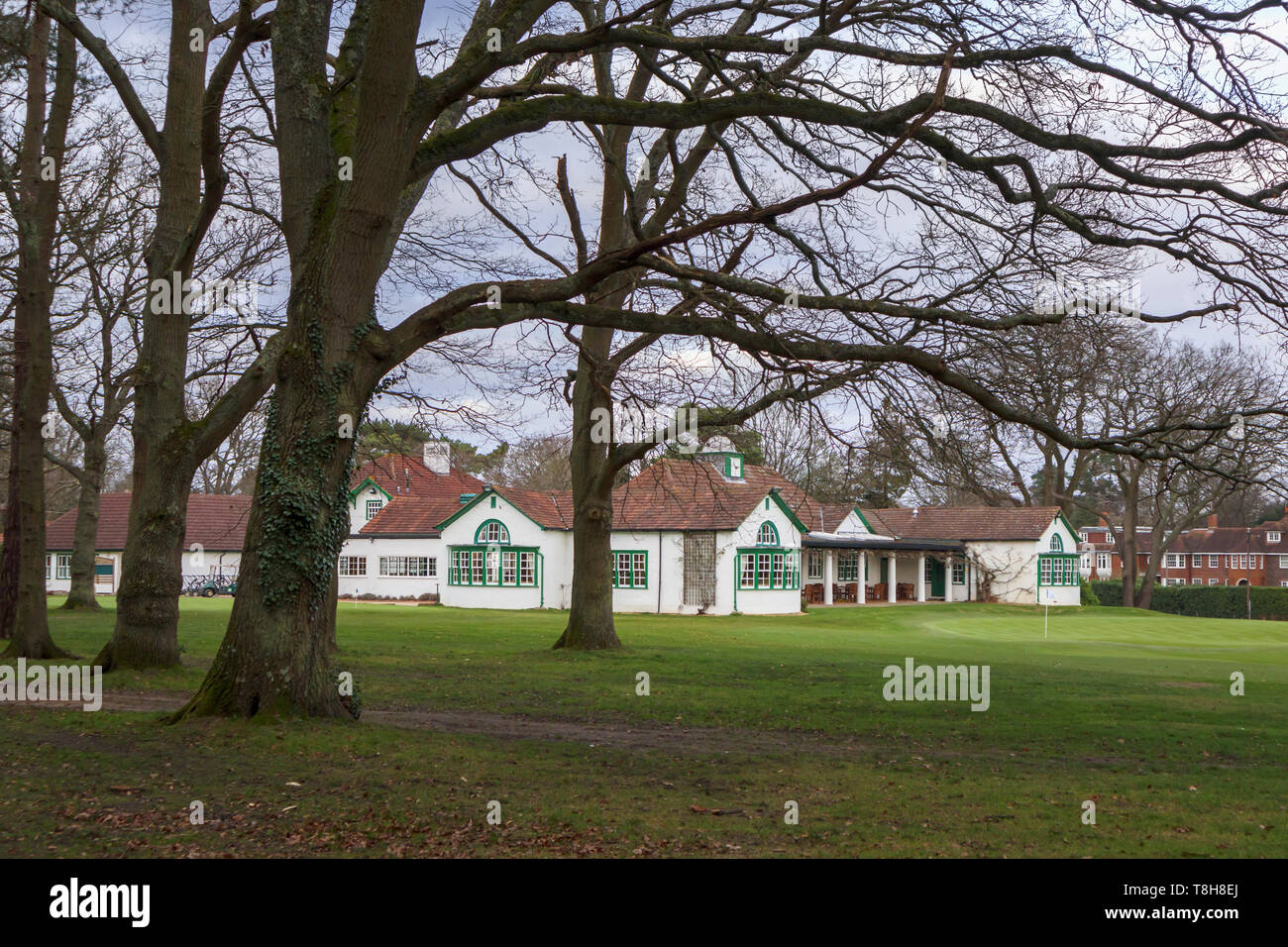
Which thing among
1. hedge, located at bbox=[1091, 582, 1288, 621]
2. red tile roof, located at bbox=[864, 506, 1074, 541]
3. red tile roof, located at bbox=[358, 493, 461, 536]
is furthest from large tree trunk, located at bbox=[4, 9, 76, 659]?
hedge, located at bbox=[1091, 582, 1288, 621]

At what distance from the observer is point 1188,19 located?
10695mm

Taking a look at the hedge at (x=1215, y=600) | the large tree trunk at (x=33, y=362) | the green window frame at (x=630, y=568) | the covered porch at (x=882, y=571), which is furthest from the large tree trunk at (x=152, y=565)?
the hedge at (x=1215, y=600)

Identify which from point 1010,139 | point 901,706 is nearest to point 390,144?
point 1010,139

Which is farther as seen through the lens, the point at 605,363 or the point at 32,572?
the point at 605,363

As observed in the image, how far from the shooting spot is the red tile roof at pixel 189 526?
55281 millimetres

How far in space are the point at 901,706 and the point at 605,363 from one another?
23.7 ft

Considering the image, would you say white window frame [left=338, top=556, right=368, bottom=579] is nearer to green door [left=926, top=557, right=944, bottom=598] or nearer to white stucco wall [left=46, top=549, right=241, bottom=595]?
white stucco wall [left=46, top=549, right=241, bottom=595]

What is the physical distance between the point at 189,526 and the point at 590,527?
140ft

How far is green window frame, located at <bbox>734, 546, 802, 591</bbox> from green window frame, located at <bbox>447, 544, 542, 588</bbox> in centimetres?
800

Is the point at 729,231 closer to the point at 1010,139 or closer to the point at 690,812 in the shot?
the point at 1010,139

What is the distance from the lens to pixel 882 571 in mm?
54219

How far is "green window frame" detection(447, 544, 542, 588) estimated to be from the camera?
4281cm

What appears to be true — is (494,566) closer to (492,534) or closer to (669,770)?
(492,534)

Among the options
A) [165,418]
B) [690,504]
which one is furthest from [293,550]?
[690,504]
